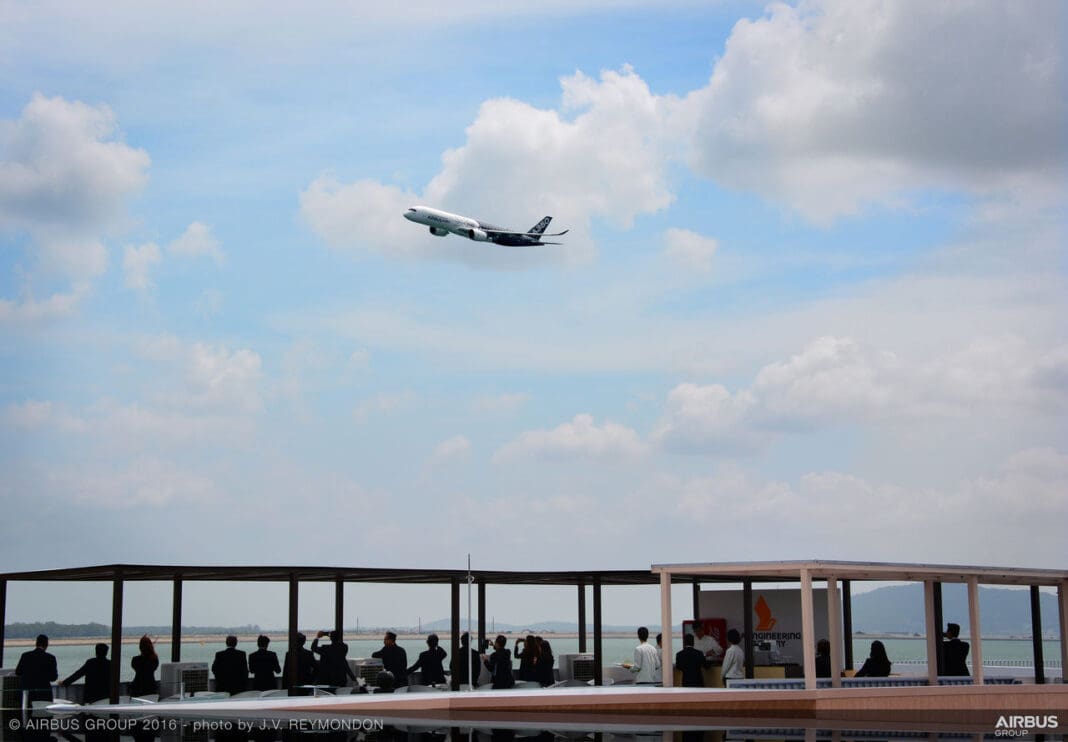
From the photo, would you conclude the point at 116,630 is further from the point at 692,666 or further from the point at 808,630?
the point at 808,630

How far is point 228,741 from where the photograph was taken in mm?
17422

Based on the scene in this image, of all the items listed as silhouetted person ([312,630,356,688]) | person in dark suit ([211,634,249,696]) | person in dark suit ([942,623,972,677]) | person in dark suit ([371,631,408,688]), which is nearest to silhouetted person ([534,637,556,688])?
person in dark suit ([371,631,408,688])

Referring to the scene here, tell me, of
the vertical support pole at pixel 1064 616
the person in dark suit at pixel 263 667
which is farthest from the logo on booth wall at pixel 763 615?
the person in dark suit at pixel 263 667

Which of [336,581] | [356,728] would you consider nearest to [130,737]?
[356,728]

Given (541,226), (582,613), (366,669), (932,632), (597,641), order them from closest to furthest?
(932,632) < (597,641) < (366,669) < (582,613) < (541,226)

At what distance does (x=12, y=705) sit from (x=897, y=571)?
13.4 metres

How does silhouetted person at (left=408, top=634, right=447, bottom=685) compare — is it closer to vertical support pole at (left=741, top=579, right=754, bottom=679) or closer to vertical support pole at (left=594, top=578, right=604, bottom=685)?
vertical support pole at (left=594, top=578, right=604, bottom=685)

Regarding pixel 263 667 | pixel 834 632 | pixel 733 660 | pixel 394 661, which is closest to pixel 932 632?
pixel 834 632

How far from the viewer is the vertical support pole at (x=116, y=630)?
18109 millimetres

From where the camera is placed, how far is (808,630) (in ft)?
63.4

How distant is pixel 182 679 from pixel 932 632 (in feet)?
39.9

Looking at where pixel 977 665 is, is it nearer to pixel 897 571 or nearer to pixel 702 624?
pixel 897 571

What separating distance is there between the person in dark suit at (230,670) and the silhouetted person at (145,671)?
3.02 ft

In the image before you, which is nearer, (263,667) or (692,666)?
(263,667)
